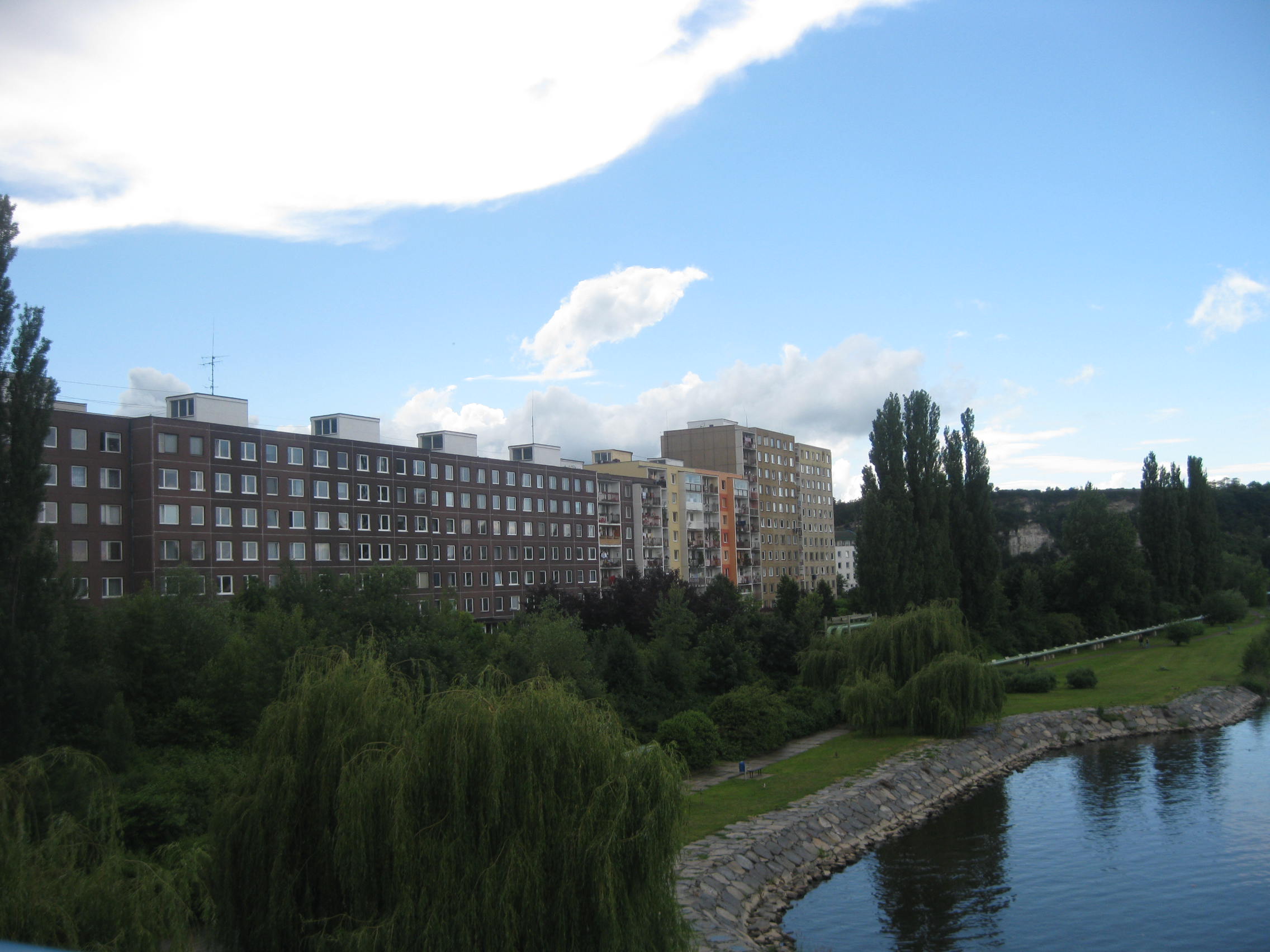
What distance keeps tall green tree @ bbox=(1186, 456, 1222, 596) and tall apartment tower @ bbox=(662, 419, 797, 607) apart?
54.6 metres

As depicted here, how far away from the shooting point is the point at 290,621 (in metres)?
40.6

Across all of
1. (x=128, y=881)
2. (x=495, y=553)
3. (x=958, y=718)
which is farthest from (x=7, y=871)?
(x=495, y=553)

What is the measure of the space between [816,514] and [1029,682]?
98.3 meters

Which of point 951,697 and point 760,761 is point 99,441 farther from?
point 951,697

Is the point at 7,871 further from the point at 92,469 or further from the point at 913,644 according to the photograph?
the point at 92,469

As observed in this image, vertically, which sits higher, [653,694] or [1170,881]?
[653,694]

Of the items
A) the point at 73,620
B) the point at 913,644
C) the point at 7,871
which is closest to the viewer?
the point at 7,871

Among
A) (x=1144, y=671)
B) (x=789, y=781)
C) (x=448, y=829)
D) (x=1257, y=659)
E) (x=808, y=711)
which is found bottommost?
(x=789, y=781)

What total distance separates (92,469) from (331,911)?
198 ft

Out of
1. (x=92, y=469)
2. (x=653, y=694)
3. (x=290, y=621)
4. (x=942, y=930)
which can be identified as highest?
(x=92, y=469)

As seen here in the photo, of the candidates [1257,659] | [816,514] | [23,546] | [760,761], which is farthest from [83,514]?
[816,514]

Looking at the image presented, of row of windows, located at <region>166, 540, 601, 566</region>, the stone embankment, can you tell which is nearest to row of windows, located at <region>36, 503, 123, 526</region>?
row of windows, located at <region>166, 540, 601, 566</region>

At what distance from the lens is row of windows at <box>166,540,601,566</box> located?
226 ft

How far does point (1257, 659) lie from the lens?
236 ft
